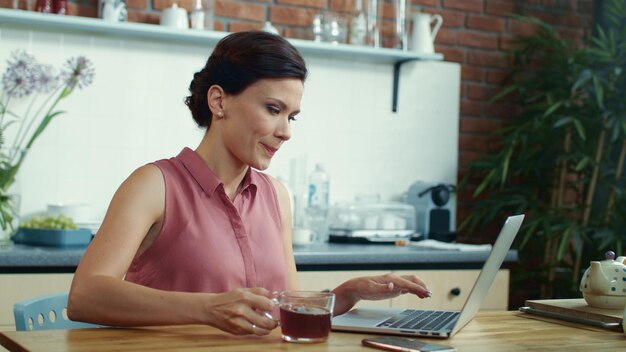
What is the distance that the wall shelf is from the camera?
3410mm

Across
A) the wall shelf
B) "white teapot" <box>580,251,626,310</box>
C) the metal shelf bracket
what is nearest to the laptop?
"white teapot" <box>580,251,626,310</box>

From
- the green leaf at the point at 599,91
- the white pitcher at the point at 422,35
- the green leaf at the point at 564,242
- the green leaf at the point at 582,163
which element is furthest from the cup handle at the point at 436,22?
the green leaf at the point at 564,242

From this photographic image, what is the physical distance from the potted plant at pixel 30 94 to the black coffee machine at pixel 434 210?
1.49 metres

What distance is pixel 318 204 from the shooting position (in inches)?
151

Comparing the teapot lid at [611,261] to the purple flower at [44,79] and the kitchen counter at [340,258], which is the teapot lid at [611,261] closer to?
the kitchen counter at [340,258]

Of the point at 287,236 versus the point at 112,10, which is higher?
the point at 112,10

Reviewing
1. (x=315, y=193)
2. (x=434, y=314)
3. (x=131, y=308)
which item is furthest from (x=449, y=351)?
(x=315, y=193)

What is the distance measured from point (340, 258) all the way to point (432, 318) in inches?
57.8

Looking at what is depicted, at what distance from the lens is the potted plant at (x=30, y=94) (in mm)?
3432

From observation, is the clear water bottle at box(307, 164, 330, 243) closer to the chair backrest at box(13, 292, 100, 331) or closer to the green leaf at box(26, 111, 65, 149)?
the green leaf at box(26, 111, 65, 149)

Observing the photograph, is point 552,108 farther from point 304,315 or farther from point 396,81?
point 304,315

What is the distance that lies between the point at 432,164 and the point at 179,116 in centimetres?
121

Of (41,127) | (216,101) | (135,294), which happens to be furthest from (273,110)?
(41,127)

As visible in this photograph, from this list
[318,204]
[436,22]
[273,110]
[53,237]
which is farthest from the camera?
[436,22]
